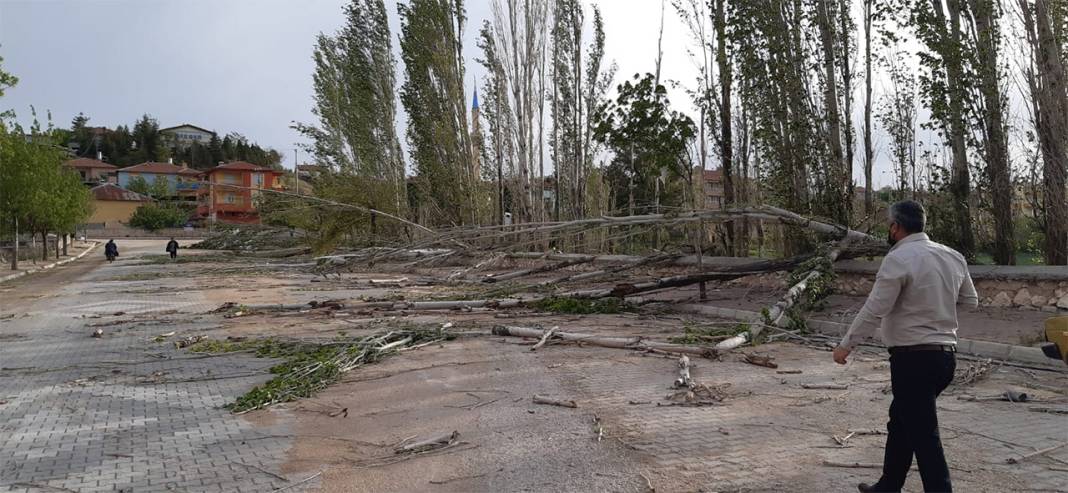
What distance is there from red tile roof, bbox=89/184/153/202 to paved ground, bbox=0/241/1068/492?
95.9 m

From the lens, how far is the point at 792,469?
15.6 feet

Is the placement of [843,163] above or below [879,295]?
above

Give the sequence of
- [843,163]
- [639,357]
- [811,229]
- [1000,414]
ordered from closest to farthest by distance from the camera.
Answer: [1000,414] → [639,357] → [811,229] → [843,163]

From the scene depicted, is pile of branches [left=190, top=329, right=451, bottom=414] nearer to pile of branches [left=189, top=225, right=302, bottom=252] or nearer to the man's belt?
the man's belt

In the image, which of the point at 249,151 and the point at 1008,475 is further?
the point at 249,151

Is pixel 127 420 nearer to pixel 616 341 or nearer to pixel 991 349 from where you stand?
pixel 616 341

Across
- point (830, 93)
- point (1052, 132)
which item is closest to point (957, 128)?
point (1052, 132)

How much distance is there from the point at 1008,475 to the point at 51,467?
6.26 metres

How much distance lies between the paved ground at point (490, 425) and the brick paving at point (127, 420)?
2 cm

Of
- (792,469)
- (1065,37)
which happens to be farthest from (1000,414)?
(1065,37)

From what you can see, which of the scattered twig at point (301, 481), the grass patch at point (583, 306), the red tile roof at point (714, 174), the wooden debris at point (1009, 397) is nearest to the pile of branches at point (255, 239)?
the red tile roof at point (714, 174)

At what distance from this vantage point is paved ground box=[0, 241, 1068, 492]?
4.76m

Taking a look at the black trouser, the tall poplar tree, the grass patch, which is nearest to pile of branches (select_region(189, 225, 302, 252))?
the tall poplar tree

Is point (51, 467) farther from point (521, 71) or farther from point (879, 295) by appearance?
point (521, 71)
